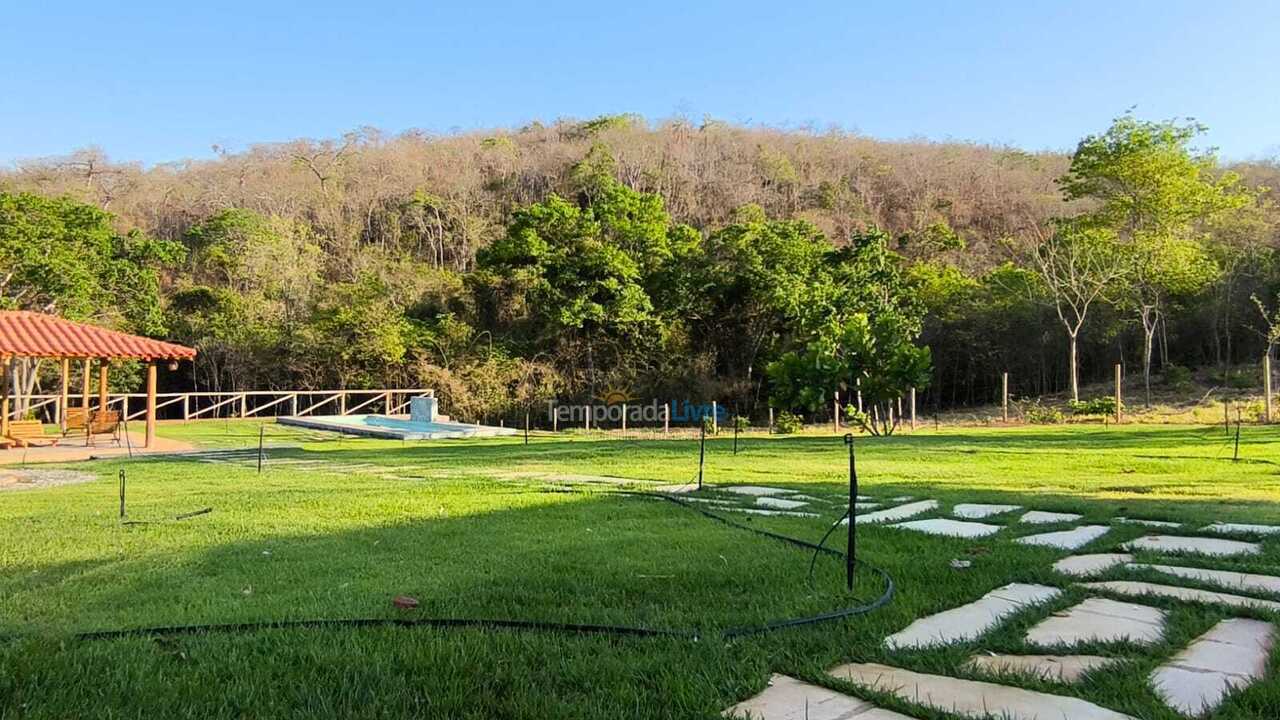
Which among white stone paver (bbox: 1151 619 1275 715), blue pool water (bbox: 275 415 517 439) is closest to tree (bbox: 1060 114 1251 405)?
blue pool water (bbox: 275 415 517 439)

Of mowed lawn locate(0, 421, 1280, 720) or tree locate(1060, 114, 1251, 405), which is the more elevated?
tree locate(1060, 114, 1251, 405)

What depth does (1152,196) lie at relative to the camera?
62.4 feet

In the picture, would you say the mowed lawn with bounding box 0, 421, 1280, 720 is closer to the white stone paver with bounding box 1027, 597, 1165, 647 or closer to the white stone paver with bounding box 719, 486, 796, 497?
the white stone paver with bounding box 1027, 597, 1165, 647

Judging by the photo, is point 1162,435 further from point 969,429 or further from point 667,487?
point 667,487

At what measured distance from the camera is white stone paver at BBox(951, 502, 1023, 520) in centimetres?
415

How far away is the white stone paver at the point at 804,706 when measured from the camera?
5.13ft

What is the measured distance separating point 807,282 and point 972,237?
13449mm

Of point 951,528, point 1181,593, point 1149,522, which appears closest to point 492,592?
point 1181,593

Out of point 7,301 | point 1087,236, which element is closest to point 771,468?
point 1087,236

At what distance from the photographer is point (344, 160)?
33.6m

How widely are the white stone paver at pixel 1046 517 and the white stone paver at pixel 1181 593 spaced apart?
136 cm

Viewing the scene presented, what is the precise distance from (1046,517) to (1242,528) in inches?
31.6

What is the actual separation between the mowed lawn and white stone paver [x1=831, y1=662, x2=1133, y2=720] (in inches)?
2.3

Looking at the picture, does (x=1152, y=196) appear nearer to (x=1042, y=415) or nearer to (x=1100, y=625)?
(x=1042, y=415)
